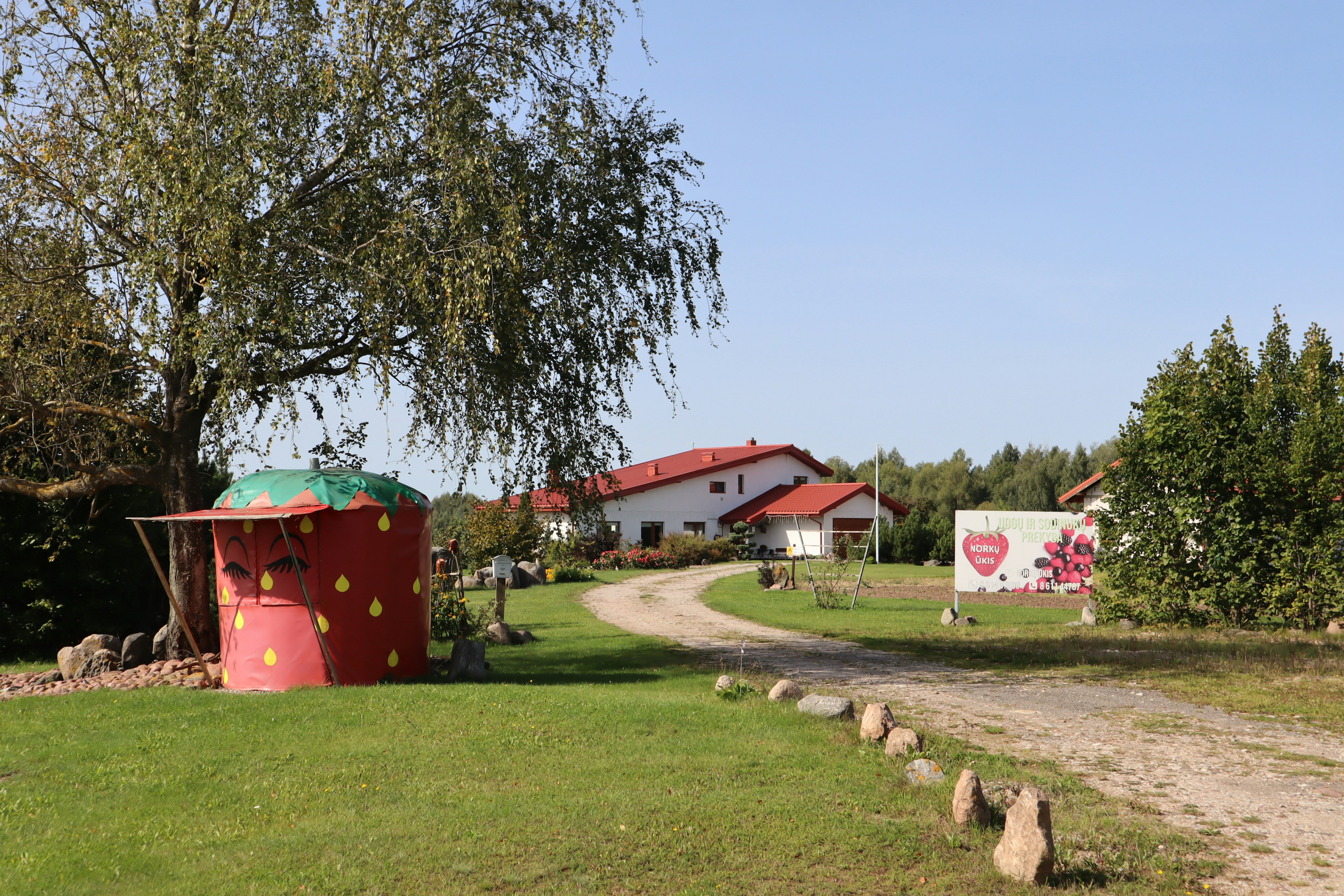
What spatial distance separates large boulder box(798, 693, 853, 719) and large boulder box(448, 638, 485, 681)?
5084mm

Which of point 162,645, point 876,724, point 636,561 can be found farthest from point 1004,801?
point 636,561

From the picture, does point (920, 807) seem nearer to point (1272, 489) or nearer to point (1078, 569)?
point (1272, 489)

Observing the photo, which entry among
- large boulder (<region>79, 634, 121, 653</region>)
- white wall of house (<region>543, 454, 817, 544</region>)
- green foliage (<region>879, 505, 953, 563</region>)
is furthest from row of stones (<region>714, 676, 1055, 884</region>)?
green foliage (<region>879, 505, 953, 563</region>)

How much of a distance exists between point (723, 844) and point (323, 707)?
617 centimetres

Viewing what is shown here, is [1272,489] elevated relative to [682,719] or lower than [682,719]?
elevated

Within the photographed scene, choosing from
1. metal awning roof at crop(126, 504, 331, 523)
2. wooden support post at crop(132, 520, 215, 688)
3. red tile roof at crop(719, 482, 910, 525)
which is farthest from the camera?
red tile roof at crop(719, 482, 910, 525)

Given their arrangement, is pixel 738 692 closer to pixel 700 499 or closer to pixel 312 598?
pixel 312 598

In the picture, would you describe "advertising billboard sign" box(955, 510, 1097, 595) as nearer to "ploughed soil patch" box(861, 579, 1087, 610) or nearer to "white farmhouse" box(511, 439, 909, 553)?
"ploughed soil patch" box(861, 579, 1087, 610)

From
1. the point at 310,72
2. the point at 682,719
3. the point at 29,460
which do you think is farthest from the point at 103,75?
the point at 682,719

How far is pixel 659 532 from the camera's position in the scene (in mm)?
49531

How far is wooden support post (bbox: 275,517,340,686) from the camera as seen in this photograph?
478 inches

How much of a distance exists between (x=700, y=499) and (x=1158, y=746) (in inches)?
1667

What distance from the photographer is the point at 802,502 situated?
50.4 m

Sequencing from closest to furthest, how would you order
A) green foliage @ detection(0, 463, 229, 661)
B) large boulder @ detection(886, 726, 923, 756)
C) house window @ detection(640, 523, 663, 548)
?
1. large boulder @ detection(886, 726, 923, 756)
2. green foliage @ detection(0, 463, 229, 661)
3. house window @ detection(640, 523, 663, 548)
